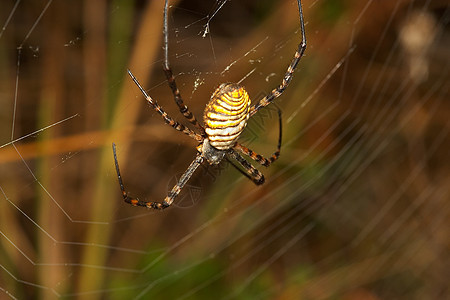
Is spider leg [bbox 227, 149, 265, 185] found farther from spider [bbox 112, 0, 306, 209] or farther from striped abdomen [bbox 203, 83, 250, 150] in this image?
striped abdomen [bbox 203, 83, 250, 150]

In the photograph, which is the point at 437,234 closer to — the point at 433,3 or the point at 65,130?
the point at 433,3

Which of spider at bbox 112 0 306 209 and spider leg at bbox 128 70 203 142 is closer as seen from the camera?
spider at bbox 112 0 306 209

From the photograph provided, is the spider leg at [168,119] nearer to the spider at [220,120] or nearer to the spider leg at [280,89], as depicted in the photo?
the spider at [220,120]

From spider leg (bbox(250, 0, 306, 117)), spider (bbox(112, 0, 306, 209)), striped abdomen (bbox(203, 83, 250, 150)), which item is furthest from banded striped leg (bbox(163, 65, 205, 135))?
spider leg (bbox(250, 0, 306, 117))

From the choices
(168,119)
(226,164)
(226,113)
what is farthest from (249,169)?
(226,113)

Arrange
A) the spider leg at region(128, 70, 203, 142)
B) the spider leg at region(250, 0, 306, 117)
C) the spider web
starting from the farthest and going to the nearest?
the spider web, the spider leg at region(250, 0, 306, 117), the spider leg at region(128, 70, 203, 142)

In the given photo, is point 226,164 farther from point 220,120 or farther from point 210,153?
point 220,120
